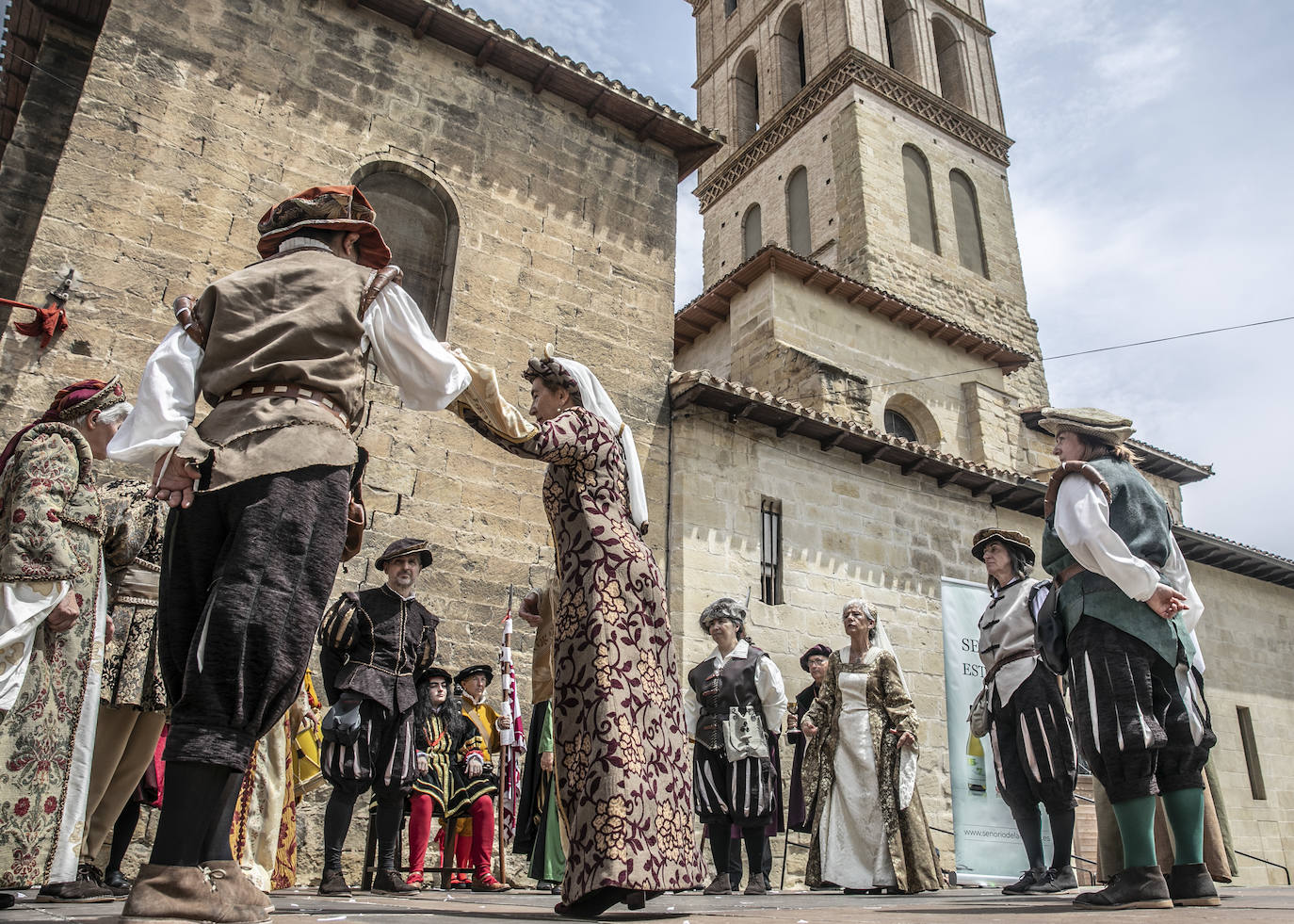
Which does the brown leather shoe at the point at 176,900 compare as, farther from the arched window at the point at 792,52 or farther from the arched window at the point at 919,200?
the arched window at the point at 792,52

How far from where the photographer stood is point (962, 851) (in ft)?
27.1

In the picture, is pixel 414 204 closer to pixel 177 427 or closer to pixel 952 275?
pixel 177 427

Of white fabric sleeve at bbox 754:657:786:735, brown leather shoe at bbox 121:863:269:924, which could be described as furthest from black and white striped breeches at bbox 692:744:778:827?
brown leather shoe at bbox 121:863:269:924

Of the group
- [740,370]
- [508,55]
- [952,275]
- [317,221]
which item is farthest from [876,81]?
[317,221]

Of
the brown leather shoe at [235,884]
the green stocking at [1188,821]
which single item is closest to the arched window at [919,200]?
→ the green stocking at [1188,821]

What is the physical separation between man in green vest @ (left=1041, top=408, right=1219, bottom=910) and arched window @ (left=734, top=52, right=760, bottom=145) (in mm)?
25704

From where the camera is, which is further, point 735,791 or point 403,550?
point 735,791

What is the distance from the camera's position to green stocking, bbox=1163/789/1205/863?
10.9ft

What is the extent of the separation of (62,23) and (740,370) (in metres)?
10.2

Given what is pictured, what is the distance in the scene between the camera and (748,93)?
28375 millimetres

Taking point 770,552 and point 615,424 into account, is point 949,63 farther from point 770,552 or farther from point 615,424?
point 615,424

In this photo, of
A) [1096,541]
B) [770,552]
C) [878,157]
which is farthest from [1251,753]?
[1096,541]

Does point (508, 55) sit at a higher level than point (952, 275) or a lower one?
lower

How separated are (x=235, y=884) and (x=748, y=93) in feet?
96.2
